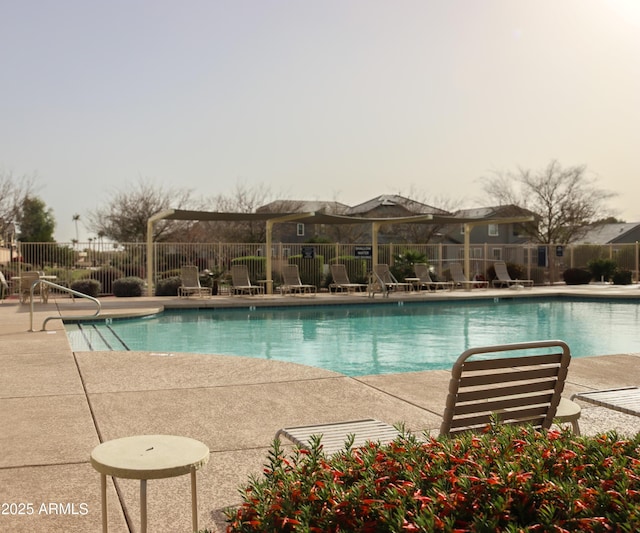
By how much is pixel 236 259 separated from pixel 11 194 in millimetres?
13828

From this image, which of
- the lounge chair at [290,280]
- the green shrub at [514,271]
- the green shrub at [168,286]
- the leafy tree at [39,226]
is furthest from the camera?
the leafy tree at [39,226]

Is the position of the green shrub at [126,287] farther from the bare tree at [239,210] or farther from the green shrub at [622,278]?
the green shrub at [622,278]

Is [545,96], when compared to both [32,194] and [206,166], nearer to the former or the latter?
[206,166]

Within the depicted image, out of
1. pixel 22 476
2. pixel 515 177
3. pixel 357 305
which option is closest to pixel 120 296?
pixel 357 305

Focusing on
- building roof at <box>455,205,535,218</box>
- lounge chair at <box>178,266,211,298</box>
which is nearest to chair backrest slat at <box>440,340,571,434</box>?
lounge chair at <box>178,266,211,298</box>

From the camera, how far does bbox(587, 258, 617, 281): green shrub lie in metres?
27.0

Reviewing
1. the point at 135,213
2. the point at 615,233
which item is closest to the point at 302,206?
→ the point at 135,213

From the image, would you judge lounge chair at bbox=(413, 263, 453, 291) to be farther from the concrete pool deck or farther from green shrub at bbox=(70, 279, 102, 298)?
the concrete pool deck

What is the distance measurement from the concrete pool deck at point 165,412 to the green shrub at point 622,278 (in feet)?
63.5

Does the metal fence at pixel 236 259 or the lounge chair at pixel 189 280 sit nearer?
the lounge chair at pixel 189 280

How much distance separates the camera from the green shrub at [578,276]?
89.1 ft

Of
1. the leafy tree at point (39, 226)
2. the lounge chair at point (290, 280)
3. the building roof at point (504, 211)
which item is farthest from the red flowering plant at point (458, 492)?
the leafy tree at point (39, 226)

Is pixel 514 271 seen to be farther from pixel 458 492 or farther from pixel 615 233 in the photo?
pixel 615 233

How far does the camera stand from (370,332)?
13469 millimetres
